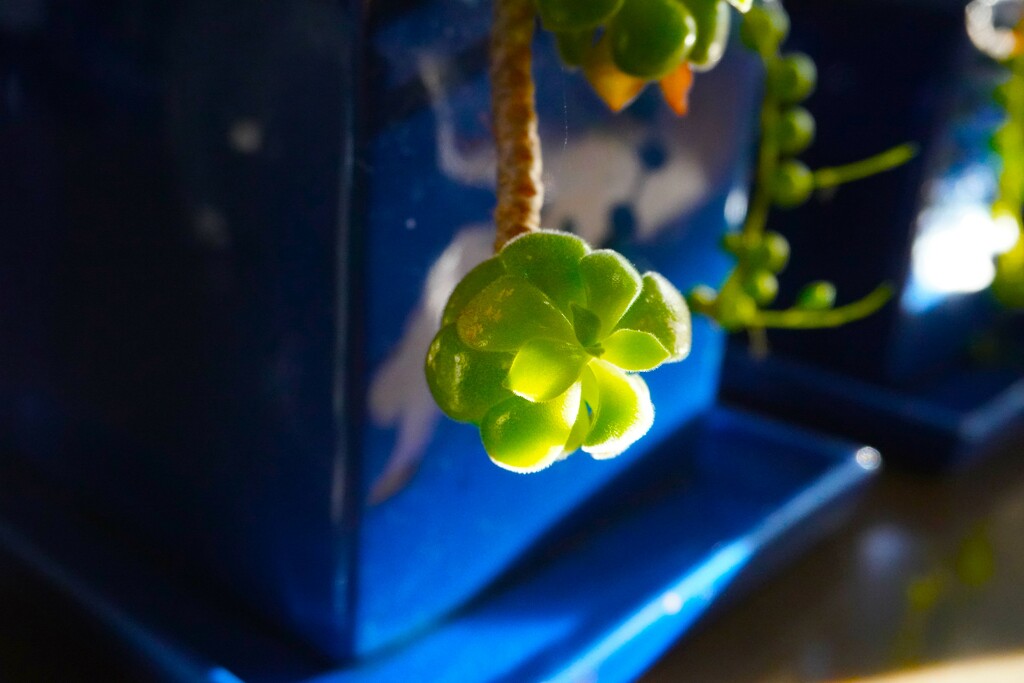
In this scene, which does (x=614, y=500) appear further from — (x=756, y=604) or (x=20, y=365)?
(x=20, y=365)

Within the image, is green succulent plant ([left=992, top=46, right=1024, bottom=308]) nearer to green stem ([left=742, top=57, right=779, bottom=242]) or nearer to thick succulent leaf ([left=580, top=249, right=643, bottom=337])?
green stem ([left=742, top=57, right=779, bottom=242])

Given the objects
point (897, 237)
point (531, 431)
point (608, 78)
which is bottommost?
point (531, 431)

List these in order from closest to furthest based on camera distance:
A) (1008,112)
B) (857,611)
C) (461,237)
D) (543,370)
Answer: (543,370) < (461,237) < (857,611) < (1008,112)

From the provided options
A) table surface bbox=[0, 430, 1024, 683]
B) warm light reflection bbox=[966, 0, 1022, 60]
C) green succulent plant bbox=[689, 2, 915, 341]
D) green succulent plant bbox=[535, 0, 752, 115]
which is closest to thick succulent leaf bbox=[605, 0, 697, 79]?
green succulent plant bbox=[535, 0, 752, 115]

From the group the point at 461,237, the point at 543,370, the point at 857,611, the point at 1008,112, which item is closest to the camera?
the point at 543,370

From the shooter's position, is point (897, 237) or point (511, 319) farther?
point (897, 237)

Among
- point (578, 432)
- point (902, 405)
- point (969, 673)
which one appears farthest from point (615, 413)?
point (902, 405)

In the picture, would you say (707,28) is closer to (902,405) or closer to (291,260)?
(291,260)

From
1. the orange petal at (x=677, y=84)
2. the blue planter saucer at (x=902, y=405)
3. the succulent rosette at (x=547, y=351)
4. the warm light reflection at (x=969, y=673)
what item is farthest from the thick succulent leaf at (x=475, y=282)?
the blue planter saucer at (x=902, y=405)
